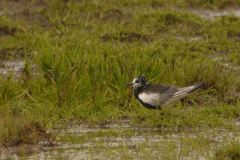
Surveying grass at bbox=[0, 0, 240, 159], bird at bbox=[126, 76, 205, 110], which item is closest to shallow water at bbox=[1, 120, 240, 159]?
grass at bbox=[0, 0, 240, 159]

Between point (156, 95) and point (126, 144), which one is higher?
point (156, 95)

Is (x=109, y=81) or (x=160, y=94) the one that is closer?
(x=160, y=94)

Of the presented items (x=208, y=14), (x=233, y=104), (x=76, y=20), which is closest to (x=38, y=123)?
(x=233, y=104)

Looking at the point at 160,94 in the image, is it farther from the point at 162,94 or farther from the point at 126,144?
the point at 126,144

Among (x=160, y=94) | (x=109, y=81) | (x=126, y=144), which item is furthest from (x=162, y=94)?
(x=126, y=144)

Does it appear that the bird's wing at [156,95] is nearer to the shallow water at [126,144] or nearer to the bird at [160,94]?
the bird at [160,94]

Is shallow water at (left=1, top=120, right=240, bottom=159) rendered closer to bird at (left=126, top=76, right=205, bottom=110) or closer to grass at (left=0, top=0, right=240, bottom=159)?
grass at (left=0, top=0, right=240, bottom=159)

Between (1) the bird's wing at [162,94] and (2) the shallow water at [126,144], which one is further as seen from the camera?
(1) the bird's wing at [162,94]

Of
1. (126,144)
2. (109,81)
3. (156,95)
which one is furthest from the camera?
(109,81)

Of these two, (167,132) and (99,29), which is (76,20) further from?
(167,132)

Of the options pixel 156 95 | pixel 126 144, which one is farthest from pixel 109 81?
pixel 126 144

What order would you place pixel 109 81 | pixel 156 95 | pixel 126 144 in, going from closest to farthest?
pixel 126 144 < pixel 156 95 < pixel 109 81

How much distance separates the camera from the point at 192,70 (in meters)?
6.85

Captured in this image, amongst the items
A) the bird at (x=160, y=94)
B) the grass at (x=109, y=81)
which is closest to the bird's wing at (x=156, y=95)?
the bird at (x=160, y=94)
